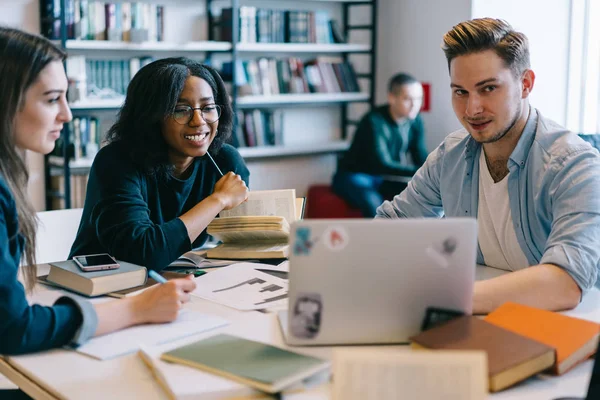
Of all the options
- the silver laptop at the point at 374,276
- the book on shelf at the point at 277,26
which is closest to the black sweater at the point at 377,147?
the book on shelf at the point at 277,26

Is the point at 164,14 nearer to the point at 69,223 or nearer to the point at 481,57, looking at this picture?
the point at 69,223

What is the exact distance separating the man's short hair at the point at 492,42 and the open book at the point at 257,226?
589mm

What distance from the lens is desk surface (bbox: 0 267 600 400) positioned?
1.06 meters

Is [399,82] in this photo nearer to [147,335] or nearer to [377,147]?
[377,147]

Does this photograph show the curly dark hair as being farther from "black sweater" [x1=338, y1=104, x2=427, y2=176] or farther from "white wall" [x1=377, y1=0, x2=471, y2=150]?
"white wall" [x1=377, y1=0, x2=471, y2=150]

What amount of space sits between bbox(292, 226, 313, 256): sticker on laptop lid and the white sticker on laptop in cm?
3

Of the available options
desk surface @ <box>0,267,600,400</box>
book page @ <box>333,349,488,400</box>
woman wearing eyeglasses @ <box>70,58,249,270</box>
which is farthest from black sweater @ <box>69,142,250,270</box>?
book page @ <box>333,349,488,400</box>

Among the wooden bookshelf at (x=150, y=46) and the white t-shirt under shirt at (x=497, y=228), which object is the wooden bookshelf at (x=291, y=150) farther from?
the white t-shirt under shirt at (x=497, y=228)

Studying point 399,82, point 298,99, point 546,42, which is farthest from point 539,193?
point 298,99

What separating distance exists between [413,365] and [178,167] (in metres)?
1.41

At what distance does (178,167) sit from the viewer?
2137 mm

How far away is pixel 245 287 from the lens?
159 centimetres

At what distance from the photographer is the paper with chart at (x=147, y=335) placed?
48.6 inches

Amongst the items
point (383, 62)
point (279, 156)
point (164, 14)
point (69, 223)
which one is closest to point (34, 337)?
point (69, 223)
